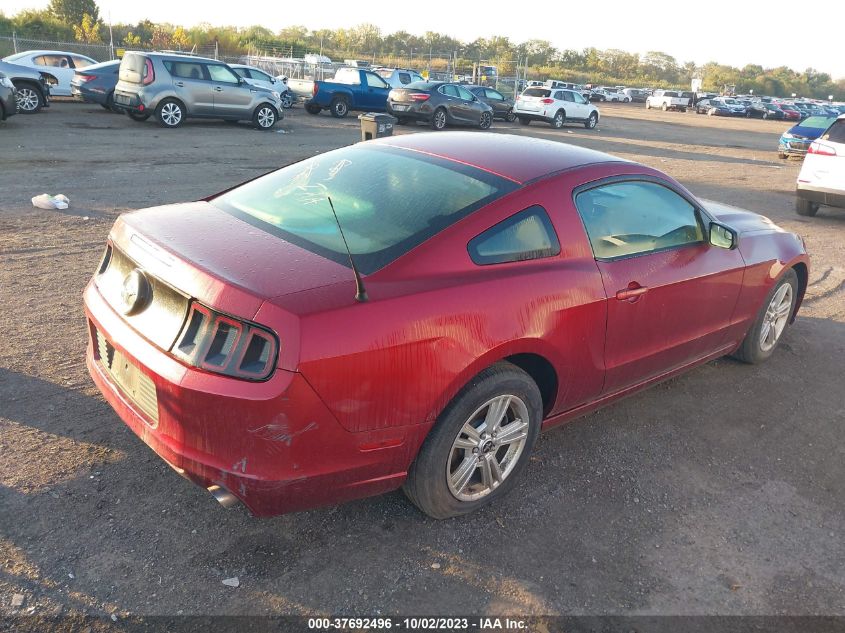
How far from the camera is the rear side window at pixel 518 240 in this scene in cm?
308

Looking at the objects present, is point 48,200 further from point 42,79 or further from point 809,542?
point 42,79

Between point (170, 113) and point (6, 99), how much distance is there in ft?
11.6

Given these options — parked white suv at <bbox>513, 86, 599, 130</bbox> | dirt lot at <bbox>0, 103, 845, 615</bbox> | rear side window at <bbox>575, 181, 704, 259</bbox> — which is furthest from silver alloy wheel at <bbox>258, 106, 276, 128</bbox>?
rear side window at <bbox>575, 181, 704, 259</bbox>

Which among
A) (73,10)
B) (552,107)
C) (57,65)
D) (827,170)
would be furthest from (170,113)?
(73,10)

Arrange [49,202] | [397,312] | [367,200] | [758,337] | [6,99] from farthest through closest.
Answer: [6,99]
[49,202]
[758,337]
[367,200]
[397,312]

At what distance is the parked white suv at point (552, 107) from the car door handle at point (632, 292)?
77.3 ft

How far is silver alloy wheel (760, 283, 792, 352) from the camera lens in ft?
16.9

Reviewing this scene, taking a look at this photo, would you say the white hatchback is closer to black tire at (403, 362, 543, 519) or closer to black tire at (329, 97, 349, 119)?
black tire at (329, 97, 349, 119)

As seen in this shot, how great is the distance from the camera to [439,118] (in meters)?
21.5

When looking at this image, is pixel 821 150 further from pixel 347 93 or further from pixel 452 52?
pixel 452 52

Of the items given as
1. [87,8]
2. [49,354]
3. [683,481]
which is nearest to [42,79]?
[49,354]

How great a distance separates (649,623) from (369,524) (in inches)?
48.8

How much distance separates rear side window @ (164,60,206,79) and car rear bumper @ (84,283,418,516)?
15.5m

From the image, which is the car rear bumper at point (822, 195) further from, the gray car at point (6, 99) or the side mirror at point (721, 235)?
the gray car at point (6, 99)
